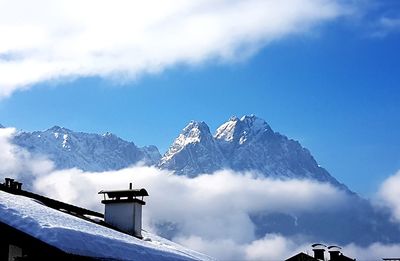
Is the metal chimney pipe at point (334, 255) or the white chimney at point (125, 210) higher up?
the metal chimney pipe at point (334, 255)

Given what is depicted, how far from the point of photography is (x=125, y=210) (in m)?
27.4

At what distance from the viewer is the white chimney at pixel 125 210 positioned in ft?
89.1

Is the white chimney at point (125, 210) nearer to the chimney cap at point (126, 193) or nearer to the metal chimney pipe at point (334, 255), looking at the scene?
the chimney cap at point (126, 193)

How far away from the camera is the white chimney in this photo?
27.2 m

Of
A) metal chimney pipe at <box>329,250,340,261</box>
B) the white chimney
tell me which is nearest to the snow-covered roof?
the white chimney

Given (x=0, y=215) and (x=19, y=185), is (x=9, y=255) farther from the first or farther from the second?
(x=19, y=185)

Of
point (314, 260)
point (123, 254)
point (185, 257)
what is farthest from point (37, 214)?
point (314, 260)

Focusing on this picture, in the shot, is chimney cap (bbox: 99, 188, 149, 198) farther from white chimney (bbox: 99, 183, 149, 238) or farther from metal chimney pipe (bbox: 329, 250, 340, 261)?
metal chimney pipe (bbox: 329, 250, 340, 261)

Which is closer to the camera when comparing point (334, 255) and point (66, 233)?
point (66, 233)

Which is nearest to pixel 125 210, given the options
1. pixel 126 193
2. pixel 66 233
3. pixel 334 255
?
pixel 126 193

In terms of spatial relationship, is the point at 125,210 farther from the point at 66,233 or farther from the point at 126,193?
the point at 66,233

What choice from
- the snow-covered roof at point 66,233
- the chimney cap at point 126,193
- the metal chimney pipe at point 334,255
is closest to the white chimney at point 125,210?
the chimney cap at point 126,193

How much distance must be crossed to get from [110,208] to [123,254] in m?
7.87

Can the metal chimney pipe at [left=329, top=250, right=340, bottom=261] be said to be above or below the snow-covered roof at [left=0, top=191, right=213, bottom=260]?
above
